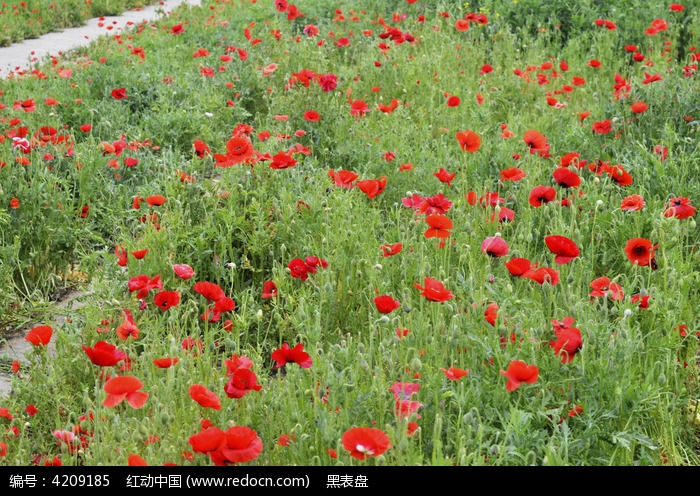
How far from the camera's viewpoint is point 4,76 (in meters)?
7.32

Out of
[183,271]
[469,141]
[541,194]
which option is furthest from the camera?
[469,141]

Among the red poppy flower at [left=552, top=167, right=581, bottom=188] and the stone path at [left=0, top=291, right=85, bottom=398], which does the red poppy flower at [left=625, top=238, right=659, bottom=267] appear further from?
the stone path at [left=0, top=291, right=85, bottom=398]

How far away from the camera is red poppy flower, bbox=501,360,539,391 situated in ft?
6.73

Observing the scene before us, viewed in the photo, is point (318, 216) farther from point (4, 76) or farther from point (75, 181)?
point (4, 76)

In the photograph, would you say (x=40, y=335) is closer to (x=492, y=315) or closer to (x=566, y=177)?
(x=492, y=315)

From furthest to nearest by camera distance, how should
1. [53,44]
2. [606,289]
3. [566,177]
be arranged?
[53,44] → [566,177] → [606,289]

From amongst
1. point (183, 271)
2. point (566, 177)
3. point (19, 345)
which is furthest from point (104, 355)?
point (566, 177)

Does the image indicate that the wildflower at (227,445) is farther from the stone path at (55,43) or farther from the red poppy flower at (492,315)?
the stone path at (55,43)

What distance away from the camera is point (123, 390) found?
203 cm

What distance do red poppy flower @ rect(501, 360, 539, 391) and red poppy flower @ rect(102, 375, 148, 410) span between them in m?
0.89

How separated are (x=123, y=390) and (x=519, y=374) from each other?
3.18ft

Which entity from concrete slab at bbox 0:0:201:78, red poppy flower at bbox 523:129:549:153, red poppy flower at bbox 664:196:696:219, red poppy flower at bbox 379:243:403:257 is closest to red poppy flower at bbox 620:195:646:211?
red poppy flower at bbox 664:196:696:219
